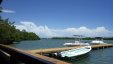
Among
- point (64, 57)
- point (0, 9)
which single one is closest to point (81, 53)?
point (64, 57)

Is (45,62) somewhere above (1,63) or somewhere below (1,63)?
above

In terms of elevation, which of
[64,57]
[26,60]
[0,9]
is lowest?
[64,57]

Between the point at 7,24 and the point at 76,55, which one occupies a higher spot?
the point at 7,24

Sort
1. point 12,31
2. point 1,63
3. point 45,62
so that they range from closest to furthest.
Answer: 1. point 45,62
2. point 1,63
3. point 12,31

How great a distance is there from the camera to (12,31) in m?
85.3

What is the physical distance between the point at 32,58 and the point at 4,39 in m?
77.8

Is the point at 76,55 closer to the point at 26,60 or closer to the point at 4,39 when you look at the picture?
the point at 26,60

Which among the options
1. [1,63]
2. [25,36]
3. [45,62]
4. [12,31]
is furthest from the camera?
[25,36]

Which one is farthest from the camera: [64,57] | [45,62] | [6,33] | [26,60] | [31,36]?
[31,36]

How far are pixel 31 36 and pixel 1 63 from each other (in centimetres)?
17443

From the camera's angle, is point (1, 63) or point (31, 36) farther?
point (31, 36)

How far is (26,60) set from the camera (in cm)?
608

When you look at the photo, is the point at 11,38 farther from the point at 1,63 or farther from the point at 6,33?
the point at 1,63

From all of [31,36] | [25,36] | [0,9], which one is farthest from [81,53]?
[31,36]
